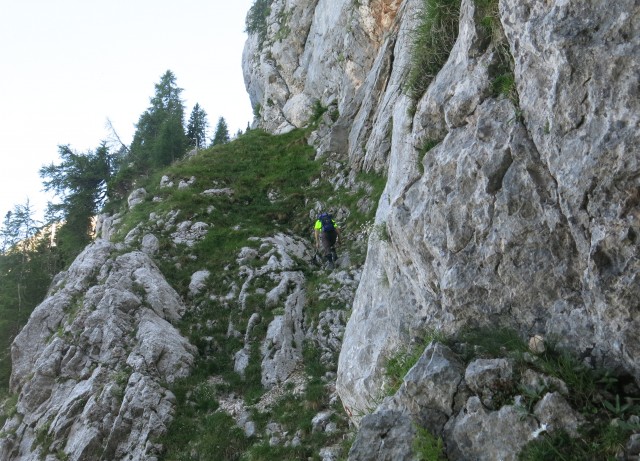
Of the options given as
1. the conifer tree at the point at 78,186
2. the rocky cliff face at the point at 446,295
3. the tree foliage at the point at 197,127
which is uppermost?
the tree foliage at the point at 197,127

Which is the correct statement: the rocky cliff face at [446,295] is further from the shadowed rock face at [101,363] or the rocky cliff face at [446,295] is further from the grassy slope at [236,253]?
the grassy slope at [236,253]

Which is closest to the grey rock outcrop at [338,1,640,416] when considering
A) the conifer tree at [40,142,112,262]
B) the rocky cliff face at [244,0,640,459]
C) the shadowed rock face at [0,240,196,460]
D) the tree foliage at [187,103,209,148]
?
the rocky cliff face at [244,0,640,459]

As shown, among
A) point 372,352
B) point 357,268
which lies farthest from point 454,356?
point 357,268

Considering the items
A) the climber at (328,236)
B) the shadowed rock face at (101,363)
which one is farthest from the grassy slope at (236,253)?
the shadowed rock face at (101,363)

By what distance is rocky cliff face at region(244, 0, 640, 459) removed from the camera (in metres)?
5.50

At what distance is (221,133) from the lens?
61000 mm

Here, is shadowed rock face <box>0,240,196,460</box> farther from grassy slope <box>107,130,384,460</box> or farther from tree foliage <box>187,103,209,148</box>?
tree foliage <box>187,103,209,148</box>

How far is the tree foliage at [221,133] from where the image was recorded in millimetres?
59250

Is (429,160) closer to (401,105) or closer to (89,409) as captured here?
(401,105)

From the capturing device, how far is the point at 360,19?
3020 cm

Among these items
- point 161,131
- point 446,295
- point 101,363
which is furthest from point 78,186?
point 446,295

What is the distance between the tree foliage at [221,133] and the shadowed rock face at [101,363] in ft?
130

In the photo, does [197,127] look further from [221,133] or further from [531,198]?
[531,198]

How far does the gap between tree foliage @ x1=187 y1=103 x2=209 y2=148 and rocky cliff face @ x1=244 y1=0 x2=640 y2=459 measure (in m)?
45.9
